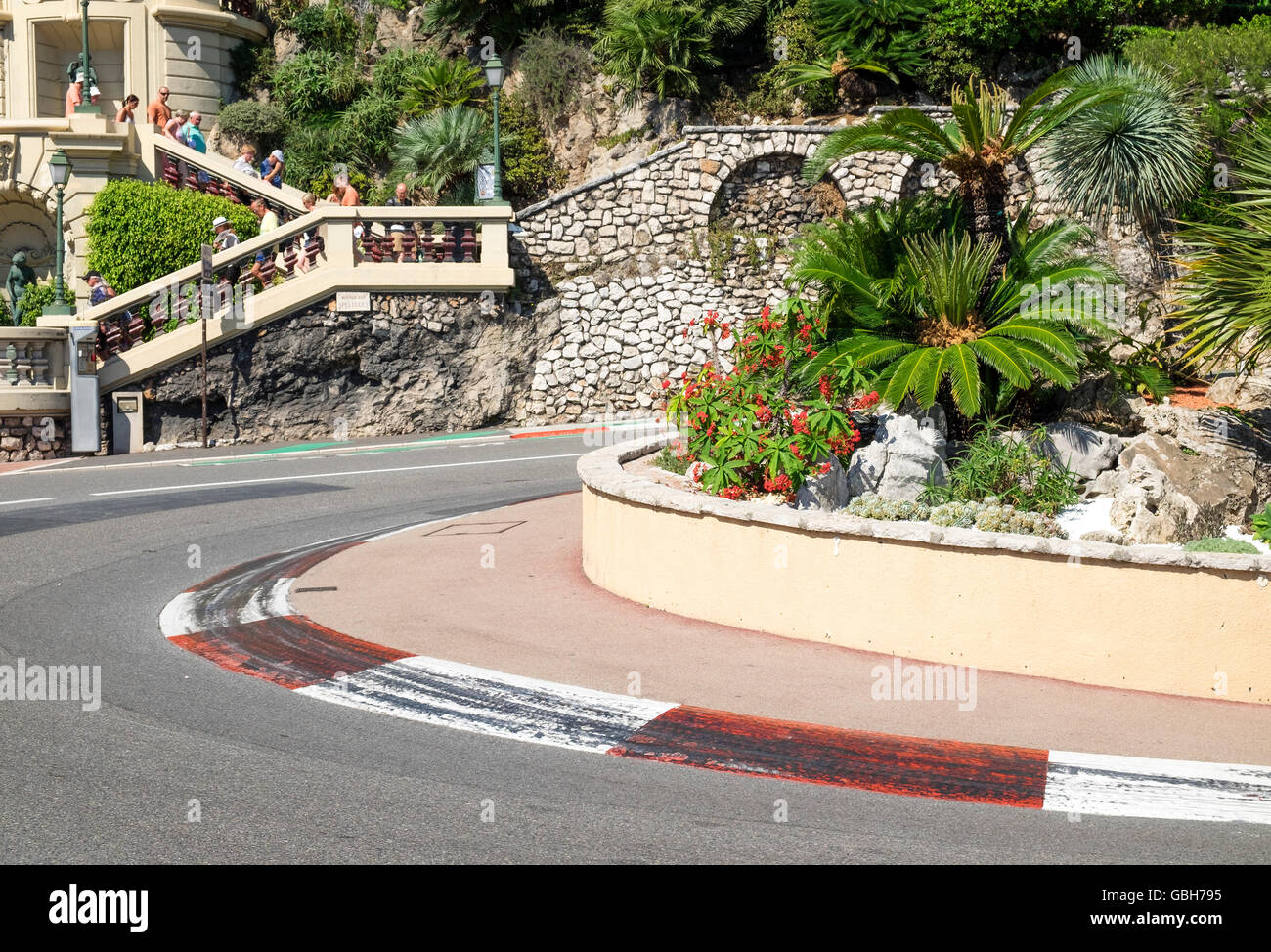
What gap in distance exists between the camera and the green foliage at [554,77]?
29.5 meters

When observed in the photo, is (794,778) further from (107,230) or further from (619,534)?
(107,230)

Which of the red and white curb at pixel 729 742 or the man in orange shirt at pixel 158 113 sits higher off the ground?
the man in orange shirt at pixel 158 113

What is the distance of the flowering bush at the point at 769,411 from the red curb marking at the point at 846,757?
Result: 124 inches

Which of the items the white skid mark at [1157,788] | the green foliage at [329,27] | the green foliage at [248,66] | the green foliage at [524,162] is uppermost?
the green foliage at [329,27]

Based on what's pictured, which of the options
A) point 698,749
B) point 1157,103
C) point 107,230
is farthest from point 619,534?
point 107,230

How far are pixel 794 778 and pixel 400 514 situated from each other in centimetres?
931

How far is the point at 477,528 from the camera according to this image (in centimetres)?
1363

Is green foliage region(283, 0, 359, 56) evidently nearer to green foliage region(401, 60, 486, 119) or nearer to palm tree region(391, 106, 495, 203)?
green foliage region(401, 60, 486, 119)

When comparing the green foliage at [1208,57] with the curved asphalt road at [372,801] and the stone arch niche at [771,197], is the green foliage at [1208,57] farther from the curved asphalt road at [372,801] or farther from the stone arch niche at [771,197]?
the curved asphalt road at [372,801]

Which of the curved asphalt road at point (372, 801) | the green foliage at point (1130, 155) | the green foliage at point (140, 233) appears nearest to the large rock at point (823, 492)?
the curved asphalt road at point (372, 801)

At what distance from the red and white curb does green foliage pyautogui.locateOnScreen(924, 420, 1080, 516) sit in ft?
11.1

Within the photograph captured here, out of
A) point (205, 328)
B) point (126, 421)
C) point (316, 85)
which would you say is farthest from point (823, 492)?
point (316, 85)

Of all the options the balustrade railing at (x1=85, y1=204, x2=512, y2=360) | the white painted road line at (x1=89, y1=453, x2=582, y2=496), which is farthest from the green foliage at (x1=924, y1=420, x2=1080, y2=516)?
the balustrade railing at (x1=85, y1=204, x2=512, y2=360)

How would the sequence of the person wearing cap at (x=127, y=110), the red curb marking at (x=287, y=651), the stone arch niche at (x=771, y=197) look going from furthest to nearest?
the person wearing cap at (x=127, y=110) < the stone arch niche at (x=771, y=197) < the red curb marking at (x=287, y=651)
